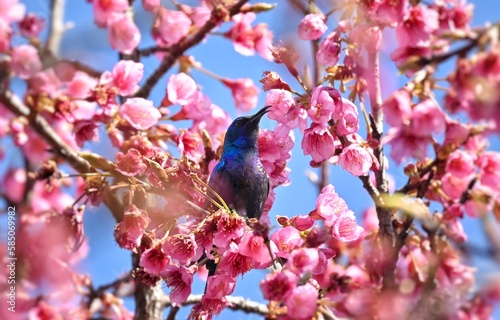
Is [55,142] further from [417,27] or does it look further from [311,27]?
[417,27]

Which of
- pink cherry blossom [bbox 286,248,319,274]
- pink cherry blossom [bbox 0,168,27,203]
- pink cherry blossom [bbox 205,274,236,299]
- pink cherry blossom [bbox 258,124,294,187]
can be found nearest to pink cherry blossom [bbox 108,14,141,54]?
pink cherry blossom [bbox 258,124,294,187]

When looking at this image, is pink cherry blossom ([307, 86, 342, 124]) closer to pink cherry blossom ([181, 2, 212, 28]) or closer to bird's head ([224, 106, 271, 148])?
bird's head ([224, 106, 271, 148])

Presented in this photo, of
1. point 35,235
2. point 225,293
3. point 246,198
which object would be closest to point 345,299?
point 225,293

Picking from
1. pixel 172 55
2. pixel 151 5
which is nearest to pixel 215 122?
pixel 172 55

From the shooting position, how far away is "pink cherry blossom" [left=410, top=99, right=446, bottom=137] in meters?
2.28

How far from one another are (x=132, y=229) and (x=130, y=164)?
0.24 metres

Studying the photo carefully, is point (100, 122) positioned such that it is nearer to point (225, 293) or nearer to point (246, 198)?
point (246, 198)

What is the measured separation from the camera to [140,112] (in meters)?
3.00

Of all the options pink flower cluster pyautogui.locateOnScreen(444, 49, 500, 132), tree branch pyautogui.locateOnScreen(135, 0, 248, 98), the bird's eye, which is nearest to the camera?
pink flower cluster pyautogui.locateOnScreen(444, 49, 500, 132)

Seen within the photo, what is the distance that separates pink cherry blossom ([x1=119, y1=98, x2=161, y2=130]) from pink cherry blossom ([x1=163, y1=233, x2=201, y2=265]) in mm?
868

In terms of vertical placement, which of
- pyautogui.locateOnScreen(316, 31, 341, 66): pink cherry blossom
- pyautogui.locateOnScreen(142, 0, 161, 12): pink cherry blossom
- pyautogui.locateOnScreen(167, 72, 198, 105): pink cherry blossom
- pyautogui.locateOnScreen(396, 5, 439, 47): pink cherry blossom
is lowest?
pyautogui.locateOnScreen(167, 72, 198, 105): pink cherry blossom

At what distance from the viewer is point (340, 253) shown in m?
3.56

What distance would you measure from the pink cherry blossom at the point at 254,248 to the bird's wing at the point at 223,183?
2.12 ft

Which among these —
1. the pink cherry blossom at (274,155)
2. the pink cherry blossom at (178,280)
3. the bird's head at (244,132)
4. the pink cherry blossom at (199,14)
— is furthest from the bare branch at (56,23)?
the pink cherry blossom at (178,280)
